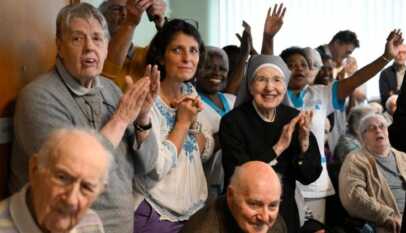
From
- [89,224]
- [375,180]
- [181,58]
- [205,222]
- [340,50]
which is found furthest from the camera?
[340,50]

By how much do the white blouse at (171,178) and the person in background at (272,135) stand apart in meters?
0.14

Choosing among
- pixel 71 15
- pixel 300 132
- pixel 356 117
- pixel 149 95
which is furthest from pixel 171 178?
pixel 356 117

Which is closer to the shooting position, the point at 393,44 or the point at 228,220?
the point at 228,220

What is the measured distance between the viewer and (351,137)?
388cm

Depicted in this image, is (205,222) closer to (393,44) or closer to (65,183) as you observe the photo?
(65,183)

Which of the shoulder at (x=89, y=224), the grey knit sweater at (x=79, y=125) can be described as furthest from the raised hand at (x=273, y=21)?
the shoulder at (x=89, y=224)

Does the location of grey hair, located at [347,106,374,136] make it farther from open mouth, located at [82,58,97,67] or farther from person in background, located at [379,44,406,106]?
open mouth, located at [82,58,97,67]

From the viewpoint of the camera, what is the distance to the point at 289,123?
7.88 ft

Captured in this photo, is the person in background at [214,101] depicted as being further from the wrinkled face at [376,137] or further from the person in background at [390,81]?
the person in background at [390,81]

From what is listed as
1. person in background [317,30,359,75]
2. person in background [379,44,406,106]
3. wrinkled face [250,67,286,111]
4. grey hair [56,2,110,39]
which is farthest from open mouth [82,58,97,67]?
person in background [379,44,406,106]

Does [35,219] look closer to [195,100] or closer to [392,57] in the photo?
[195,100]

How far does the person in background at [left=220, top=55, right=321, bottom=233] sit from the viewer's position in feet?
7.69

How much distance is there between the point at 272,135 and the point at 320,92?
745 millimetres

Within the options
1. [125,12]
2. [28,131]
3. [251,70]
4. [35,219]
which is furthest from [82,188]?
[251,70]
